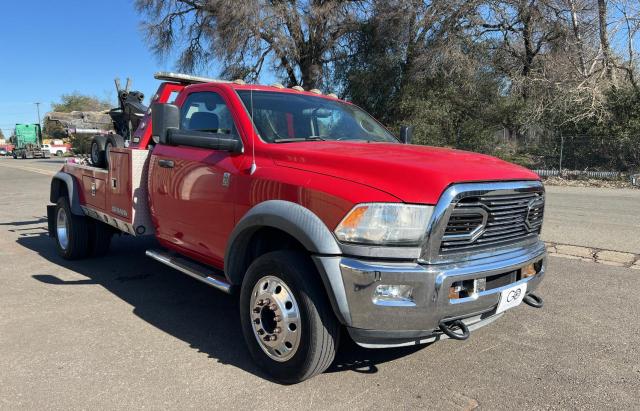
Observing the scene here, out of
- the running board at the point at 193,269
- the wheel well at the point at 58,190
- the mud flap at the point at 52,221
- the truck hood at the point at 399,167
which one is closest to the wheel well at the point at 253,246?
the running board at the point at 193,269

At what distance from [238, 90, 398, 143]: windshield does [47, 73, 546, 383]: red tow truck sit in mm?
18

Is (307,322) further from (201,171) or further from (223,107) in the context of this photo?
(223,107)

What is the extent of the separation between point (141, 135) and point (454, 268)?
3.82 meters

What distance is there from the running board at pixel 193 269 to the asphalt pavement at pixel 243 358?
492 mm

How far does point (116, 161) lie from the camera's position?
5.24 m

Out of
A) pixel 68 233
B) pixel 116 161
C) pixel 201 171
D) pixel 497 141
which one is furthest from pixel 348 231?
pixel 497 141

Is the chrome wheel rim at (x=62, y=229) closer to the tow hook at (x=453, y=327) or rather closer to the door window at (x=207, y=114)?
the door window at (x=207, y=114)

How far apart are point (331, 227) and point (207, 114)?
2.02m

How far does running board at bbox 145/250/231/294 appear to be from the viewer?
379 centimetres

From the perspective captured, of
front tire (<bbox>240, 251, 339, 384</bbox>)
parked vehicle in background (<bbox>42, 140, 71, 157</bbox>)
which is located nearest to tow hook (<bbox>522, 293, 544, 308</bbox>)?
front tire (<bbox>240, 251, 339, 384</bbox>)

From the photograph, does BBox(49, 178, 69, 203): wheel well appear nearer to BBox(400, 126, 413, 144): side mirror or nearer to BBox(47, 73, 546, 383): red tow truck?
BBox(47, 73, 546, 383): red tow truck

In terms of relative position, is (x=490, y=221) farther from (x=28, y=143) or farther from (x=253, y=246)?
(x=28, y=143)

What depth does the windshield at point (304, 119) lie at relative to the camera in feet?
13.0

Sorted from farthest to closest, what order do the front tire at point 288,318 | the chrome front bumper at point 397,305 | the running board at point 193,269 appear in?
1. the running board at point 193,269
2. the front tire at point 288,318
3. the chrome front bumper at point 397,305
